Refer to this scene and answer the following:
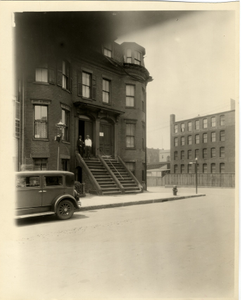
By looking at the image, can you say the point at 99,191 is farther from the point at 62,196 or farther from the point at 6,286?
the point at 6,286

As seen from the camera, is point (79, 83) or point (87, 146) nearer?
point (87, 146)

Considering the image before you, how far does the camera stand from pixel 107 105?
48.0ft

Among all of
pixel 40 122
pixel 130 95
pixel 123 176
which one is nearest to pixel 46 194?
pixel 40 122

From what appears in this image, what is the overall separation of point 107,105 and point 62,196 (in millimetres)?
7581

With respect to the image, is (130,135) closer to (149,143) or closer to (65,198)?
(149,143)

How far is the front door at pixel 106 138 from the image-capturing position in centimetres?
1400

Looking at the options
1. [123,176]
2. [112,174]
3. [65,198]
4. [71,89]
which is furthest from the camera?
[123,176]

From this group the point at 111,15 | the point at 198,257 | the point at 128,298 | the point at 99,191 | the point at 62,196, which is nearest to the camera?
the point at 128,298

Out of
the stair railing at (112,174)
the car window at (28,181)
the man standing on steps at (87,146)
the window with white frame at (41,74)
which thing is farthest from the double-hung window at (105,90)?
the car window at (28,181)

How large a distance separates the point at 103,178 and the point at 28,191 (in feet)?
24.1

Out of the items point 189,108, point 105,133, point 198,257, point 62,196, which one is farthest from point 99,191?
point 198,257

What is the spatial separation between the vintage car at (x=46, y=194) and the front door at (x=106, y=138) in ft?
17.0

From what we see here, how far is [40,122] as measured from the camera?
8695 mm

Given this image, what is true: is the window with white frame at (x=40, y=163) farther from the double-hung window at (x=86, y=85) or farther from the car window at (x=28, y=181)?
the double-hung window at (x=86, y=85)
